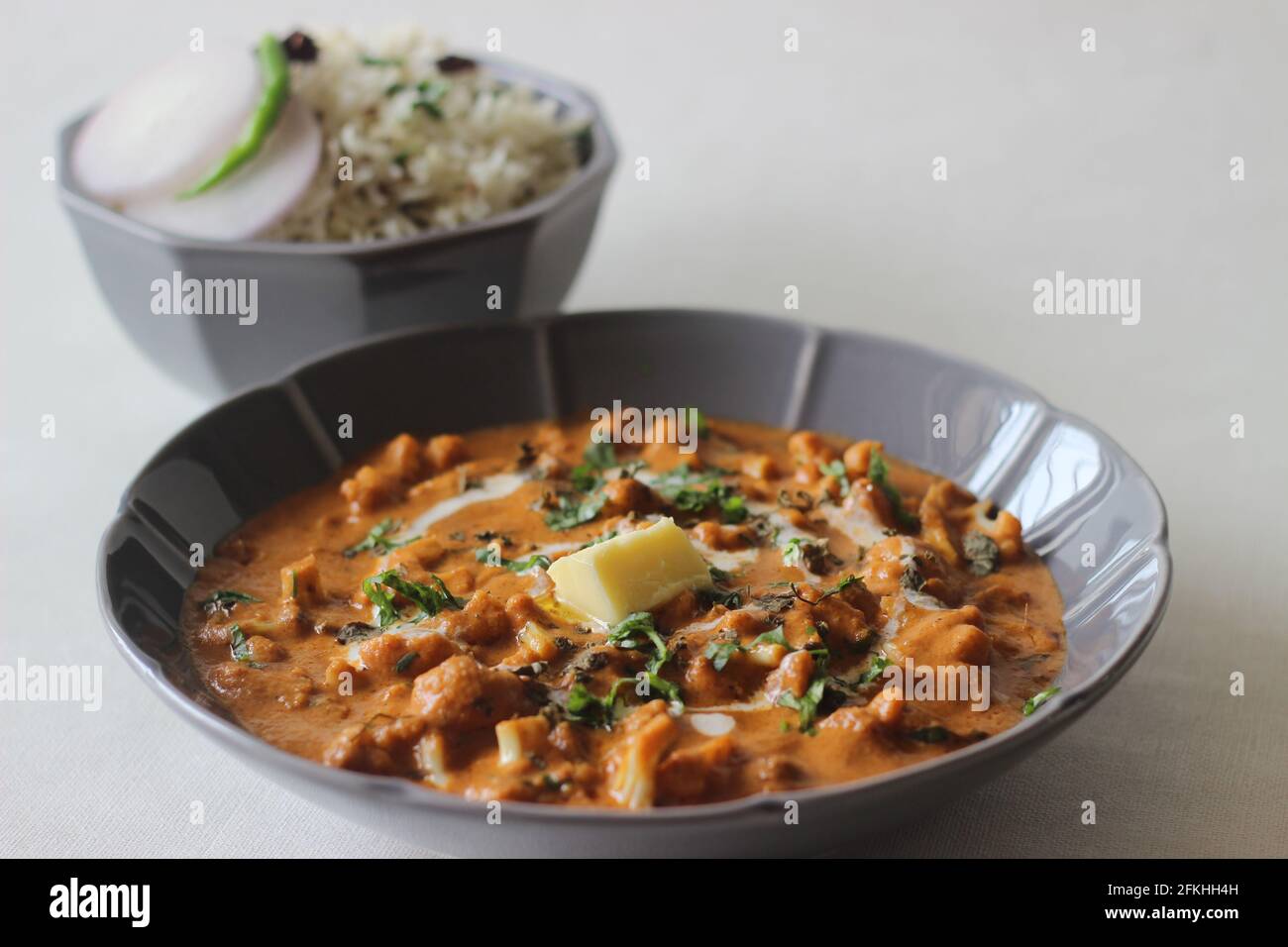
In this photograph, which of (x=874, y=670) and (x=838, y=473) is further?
(x=838, y=473)

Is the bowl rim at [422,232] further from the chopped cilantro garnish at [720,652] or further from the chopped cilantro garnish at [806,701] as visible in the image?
the chopped cilantro garnish at [806,701]

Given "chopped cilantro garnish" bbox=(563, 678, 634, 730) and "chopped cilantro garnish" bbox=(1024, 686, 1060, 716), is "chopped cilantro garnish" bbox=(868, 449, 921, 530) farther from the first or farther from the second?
"chopped cilantro garnish" bbox=(563, 678, 634, 730)

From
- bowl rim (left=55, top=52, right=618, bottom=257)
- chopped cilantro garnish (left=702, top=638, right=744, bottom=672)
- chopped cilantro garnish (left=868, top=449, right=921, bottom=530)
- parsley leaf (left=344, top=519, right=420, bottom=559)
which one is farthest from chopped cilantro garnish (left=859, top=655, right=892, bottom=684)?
bowl rim (left=55, top=52, right=618, bottom=257)

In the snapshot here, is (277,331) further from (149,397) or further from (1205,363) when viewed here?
(1205,363)

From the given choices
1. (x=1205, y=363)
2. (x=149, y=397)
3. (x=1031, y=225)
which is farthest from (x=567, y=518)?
(x=1031, y=225)

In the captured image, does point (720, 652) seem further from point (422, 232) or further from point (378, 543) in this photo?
point (422, 232)

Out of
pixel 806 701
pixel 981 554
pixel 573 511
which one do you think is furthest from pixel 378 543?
pixel 981 554
